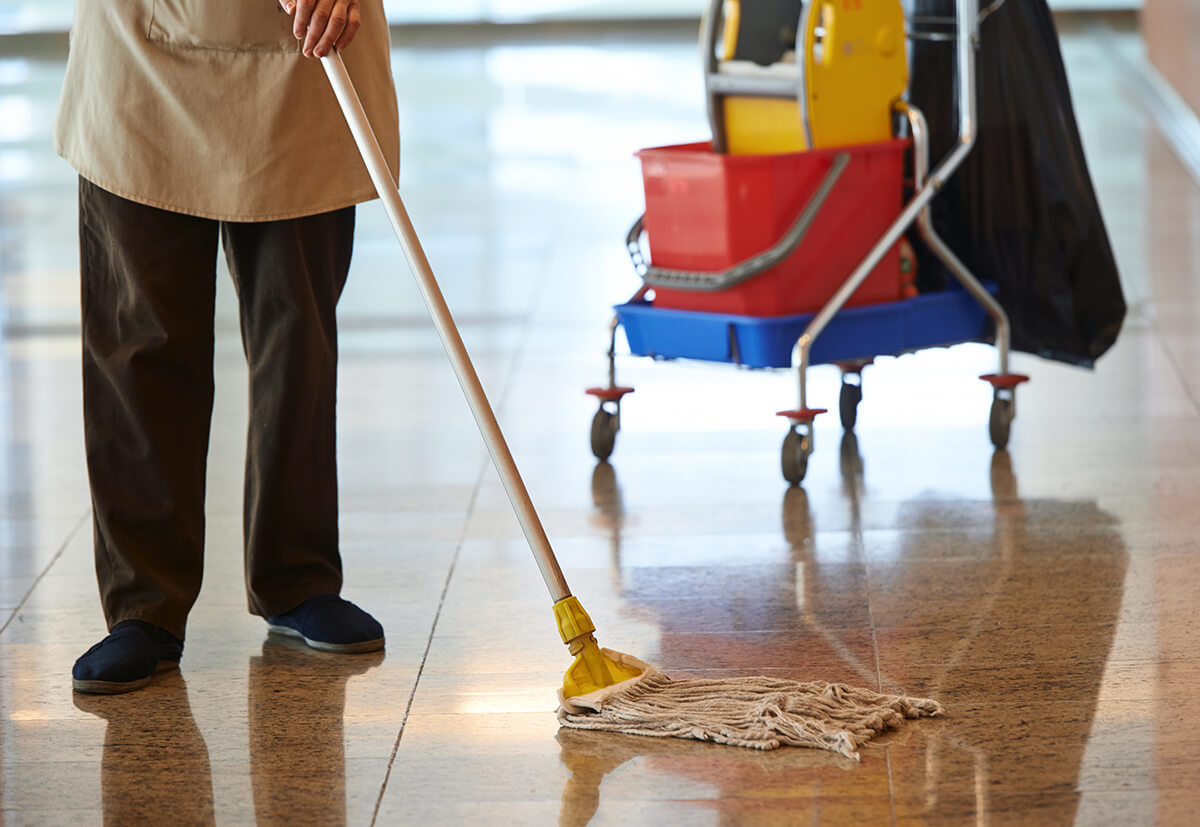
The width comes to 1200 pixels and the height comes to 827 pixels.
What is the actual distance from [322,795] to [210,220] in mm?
850

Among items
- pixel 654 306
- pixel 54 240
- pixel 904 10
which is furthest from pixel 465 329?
pixel 54 240

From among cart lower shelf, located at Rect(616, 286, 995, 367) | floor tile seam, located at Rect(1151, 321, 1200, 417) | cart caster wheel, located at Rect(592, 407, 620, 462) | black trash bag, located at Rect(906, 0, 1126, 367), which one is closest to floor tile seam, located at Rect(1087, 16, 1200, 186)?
floor tile seam, located at Rect(1151, 321, 1200, 417)

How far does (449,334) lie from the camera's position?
2.21m

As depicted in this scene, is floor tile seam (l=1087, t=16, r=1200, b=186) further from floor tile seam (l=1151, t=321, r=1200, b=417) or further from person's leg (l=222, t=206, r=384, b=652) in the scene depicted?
A: person's leg (l=222, t=206, r=384, b=652)

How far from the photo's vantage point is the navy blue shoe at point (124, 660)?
7.57 feet

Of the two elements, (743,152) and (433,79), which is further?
(433,79)

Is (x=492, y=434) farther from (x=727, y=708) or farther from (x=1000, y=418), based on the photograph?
(x=1000, y=418)

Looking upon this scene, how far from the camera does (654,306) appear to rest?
3.42 m

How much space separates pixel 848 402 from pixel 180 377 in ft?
5.33

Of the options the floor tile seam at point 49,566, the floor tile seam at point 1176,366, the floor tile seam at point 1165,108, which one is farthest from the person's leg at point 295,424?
the floor tile seam at point 1165,108

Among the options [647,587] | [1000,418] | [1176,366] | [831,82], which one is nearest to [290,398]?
[647,587]

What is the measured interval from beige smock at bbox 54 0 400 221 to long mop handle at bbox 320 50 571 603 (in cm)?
12

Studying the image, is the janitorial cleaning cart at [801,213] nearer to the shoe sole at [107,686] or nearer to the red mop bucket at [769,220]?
the red mop bucket at [769,220]

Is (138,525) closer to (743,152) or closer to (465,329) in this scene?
(743,152)
